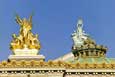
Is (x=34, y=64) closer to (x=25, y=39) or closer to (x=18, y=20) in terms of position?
(x=25, y=39)

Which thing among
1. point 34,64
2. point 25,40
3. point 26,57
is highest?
point 25,40

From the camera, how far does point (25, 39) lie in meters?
61.1

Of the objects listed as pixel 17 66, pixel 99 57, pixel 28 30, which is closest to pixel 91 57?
pixel 99 57

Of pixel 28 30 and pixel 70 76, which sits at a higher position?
pixel 28 30

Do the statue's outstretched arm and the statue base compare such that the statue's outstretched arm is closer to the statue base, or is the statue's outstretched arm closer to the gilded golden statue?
the gilded golden statue

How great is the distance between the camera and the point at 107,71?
190 ft

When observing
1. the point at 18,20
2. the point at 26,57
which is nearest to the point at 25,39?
the point at 26,57

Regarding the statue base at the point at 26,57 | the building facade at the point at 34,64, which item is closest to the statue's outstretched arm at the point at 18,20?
the building facade at the point at 34,64

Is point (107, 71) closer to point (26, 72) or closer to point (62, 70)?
point (62, 70)

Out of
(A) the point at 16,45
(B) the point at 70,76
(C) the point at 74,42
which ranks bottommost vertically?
(B) the point at 70,76

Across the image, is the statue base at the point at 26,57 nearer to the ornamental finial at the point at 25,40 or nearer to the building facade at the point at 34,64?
the building facade at the point at 34,64

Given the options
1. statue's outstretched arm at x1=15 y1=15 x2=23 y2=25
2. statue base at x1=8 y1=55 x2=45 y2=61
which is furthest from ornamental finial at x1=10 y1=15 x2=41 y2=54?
statue base at x1=8 y1=55 x2=45 y2=61

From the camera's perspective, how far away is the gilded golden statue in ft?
198

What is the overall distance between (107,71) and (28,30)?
39.2 ft
